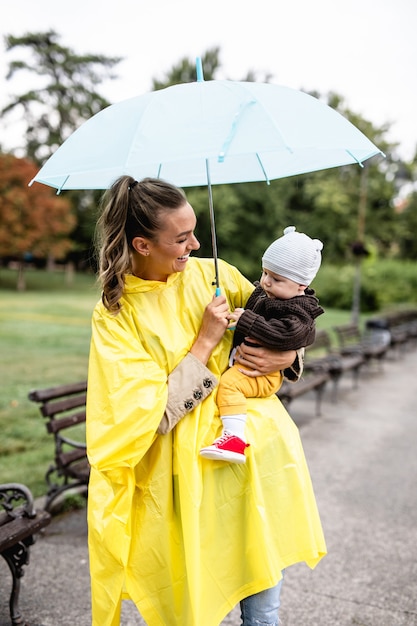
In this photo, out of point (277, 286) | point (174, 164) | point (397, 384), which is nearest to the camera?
point (277, 286)

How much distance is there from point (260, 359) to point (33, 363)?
344 inches

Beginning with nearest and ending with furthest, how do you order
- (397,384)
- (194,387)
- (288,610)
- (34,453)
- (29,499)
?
(194,387) → (29,499) → (288,610) → (34,453) → (397,384)

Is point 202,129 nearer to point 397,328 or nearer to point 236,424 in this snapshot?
point 236,424

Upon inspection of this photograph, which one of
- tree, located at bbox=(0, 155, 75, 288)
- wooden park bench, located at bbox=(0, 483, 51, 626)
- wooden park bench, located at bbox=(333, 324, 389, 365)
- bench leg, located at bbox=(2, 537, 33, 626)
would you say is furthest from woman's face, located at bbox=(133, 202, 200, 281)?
tree, located at bbox=(0, 155, 75, 288)

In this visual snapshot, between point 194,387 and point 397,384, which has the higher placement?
point 194,387

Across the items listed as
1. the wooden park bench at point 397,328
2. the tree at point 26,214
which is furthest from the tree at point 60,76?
the wooden park bench at point 397,328

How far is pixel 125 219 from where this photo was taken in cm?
203

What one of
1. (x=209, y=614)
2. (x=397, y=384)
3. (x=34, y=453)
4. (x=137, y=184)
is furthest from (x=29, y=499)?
(x=397, y=384)

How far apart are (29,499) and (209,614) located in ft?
4.68

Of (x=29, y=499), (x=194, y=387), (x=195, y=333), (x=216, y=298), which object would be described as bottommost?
(x=29, y=499)

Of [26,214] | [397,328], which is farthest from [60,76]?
[397,328]

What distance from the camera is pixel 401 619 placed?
10.5 feet

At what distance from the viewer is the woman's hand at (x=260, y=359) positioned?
208 centimetres

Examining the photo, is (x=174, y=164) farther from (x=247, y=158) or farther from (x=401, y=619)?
(x=401, y=619)
